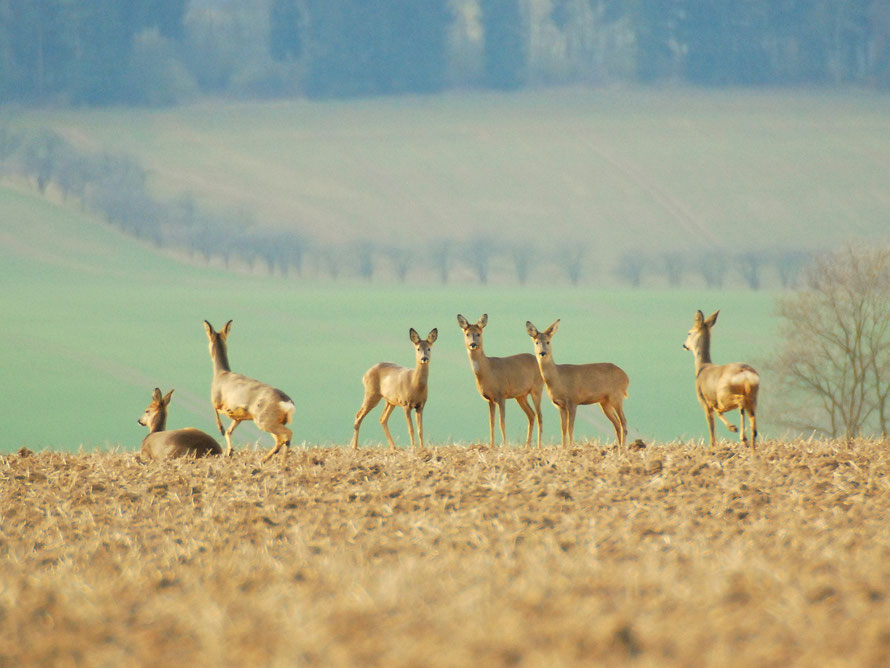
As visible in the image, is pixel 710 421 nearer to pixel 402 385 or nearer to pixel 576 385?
pixel 576 385

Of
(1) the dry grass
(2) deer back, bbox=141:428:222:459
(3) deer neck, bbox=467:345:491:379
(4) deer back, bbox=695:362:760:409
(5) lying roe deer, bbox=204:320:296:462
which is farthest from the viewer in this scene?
(3) deer neck, bbox=467:345:491:379

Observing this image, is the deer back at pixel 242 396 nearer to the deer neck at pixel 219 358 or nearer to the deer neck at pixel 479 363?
the deer neck at pixel 219 358

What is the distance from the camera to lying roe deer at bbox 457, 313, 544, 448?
14891mm

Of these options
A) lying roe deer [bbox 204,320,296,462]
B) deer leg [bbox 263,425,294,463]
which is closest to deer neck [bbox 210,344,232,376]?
lying roe deer [bbox 204,320,296,462]

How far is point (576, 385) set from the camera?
49.2ft

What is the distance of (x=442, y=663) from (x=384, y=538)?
14.1ft

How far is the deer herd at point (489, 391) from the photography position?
44.5 feet

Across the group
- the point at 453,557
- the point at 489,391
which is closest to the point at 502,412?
the point at 489,391

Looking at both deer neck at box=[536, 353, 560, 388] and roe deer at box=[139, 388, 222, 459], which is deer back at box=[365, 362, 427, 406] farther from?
roe deer at box=[139, 388, 222, 459]

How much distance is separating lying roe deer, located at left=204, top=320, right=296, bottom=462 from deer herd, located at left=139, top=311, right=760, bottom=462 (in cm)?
1

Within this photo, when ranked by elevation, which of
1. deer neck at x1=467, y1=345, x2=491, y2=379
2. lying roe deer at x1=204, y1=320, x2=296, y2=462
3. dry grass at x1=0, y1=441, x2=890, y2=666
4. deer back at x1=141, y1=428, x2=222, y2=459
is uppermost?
deer neck at x1=467, y1=345, x2=491, y2=379

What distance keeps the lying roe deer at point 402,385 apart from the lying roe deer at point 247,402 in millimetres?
1958

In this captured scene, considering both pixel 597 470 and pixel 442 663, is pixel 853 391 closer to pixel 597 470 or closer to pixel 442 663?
pixel 597 470

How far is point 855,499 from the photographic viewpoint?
10.5 meters
